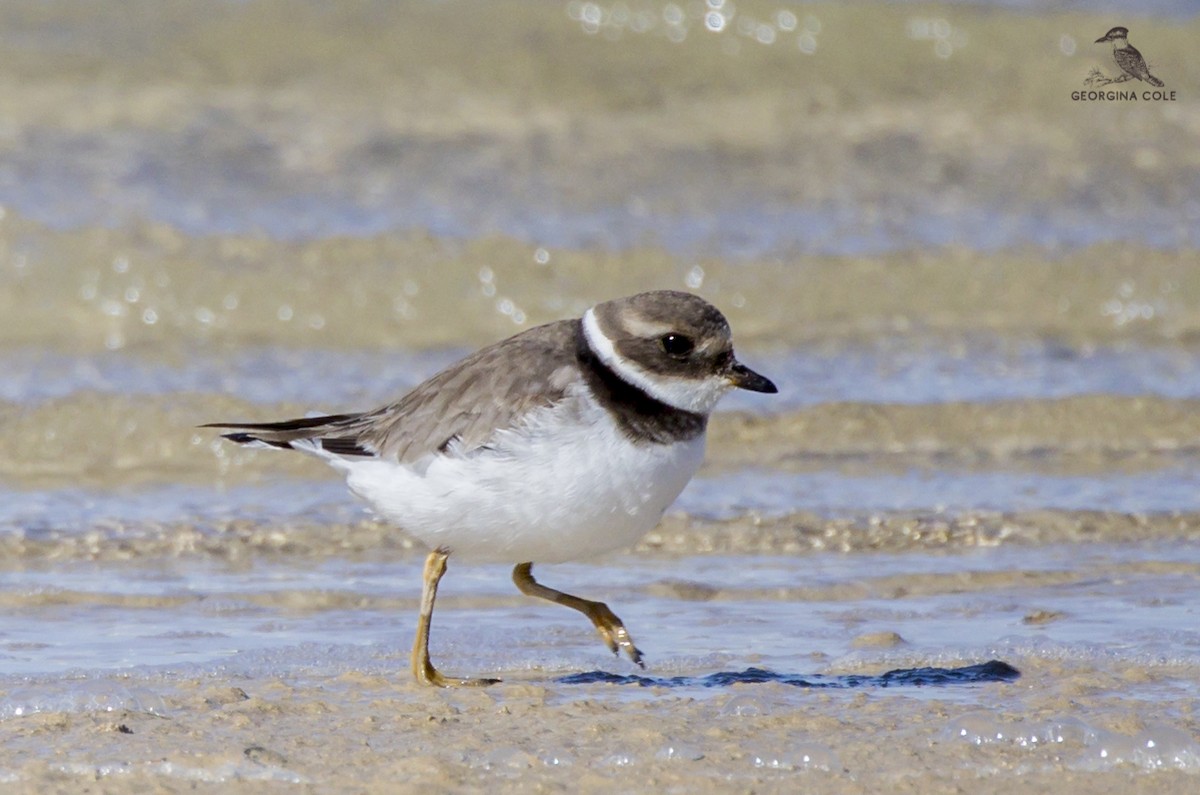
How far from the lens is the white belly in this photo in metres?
4.66

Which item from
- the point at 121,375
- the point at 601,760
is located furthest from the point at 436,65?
the point at 601,760

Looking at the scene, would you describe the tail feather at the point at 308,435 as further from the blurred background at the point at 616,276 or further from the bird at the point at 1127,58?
the bird at the point at 1127,58

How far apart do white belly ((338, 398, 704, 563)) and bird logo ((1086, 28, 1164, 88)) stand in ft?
37.5

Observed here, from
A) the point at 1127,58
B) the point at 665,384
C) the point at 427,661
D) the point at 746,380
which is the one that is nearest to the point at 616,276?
the point at 746,380

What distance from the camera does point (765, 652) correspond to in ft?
17.5

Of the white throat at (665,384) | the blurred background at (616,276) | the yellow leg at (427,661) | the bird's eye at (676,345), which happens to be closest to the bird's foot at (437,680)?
the yellow leg at (427,661)

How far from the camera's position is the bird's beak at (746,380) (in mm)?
4969

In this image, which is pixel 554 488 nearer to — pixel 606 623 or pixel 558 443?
pixel 558 443

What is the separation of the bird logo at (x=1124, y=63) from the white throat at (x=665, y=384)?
11.1 metres

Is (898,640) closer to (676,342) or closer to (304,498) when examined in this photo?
(676,342)

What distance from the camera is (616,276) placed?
35.6 feet

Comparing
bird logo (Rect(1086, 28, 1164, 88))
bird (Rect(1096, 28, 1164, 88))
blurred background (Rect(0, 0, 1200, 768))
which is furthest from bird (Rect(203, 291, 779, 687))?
bird (Rect(1096, 28, 1164, 88))

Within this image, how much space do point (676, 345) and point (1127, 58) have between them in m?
12.0

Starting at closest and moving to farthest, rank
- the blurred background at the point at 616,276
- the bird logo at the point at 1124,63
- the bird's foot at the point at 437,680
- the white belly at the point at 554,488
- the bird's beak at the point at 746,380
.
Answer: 1. the white belly at the point at 554,488
2. the bird's foot at the point at 437,680
3. the bird's beak at the point at 746,380
4. the blurred background at the point at 616,276
5. the bird logo at the point at 1124,63
